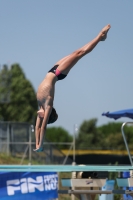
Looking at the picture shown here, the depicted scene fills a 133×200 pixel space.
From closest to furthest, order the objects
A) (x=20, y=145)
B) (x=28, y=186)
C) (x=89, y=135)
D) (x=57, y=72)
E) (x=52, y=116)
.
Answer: (x=57, y=72)
(x=52, y=116)
(x=28, y=186)
(x=20, y=145)
(x=89, y=135)

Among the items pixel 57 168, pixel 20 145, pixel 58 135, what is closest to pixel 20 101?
pixel 58 135

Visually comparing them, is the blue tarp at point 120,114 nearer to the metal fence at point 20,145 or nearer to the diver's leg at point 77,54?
the diver's leg at point 77,54

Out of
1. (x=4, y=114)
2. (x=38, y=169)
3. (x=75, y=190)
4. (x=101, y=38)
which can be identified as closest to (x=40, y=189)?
(x=75, y=190)

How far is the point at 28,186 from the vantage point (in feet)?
37.9

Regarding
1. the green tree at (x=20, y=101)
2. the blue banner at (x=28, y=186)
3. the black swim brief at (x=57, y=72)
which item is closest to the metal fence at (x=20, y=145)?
the blue banner at (x=28, y=186)

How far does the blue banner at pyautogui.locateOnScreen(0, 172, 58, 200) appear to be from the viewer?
36.3 feet

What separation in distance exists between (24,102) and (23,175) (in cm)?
4082

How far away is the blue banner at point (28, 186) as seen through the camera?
11.1 m

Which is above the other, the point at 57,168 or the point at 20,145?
the point at 57,168

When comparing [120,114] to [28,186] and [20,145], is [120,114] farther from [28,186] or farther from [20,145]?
[20,145]

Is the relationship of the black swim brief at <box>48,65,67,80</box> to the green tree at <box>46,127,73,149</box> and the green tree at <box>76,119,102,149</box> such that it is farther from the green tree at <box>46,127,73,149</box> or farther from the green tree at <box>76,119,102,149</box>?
the green tree at <box>46,127,73,149</box>

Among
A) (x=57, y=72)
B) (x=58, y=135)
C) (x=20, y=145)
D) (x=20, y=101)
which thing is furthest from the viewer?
(x=58, y=135)

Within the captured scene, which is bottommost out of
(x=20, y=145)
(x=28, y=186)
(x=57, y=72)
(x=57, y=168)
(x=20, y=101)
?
(x=20, y=145)

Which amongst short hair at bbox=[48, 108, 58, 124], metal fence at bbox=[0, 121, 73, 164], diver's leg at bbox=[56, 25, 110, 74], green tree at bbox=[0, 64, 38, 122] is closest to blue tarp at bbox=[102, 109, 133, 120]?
short hair at bbox=[48, 108, 58, 124]
